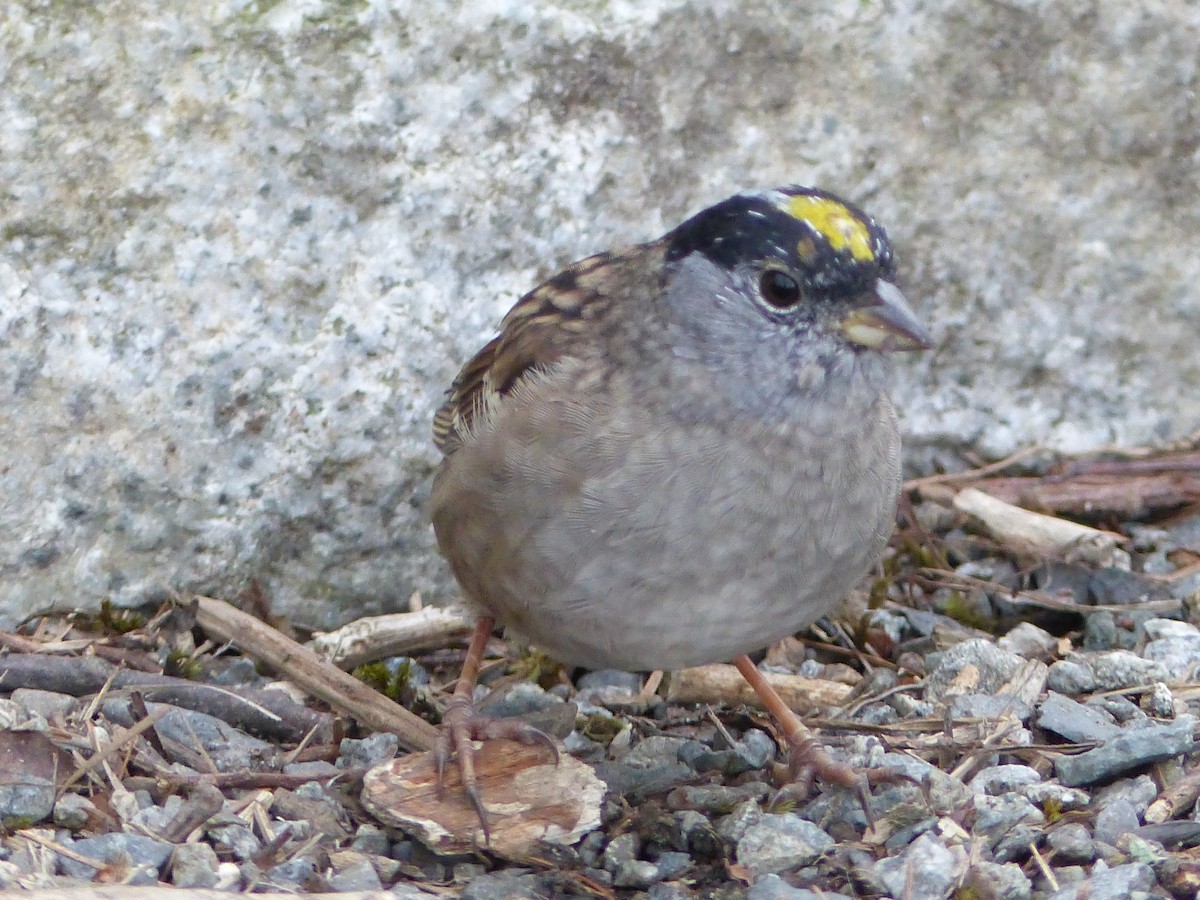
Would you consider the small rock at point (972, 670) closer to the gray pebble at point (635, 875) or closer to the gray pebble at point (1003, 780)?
the gray pebble at point (1003, 780)

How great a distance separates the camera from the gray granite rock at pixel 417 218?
4012 mm

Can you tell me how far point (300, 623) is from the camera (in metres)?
4.31

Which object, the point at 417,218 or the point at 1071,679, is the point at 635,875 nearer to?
the point at 1071,679

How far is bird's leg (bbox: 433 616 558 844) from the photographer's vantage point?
3301 millimetres

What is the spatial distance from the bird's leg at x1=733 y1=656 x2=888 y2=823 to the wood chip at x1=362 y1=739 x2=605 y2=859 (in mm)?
551

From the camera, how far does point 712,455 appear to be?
3.24 metres

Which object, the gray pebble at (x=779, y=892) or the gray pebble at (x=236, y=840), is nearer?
the gray pebble at (x=779, y=892)

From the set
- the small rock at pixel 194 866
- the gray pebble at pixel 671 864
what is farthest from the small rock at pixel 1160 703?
the small rock at pixel 194 866

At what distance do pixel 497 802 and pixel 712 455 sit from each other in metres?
0.86

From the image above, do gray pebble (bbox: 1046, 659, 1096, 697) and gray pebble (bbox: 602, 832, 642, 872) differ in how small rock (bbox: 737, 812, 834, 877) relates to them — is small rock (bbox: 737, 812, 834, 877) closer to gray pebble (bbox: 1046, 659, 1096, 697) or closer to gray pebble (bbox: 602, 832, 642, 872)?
gray pebble (bbox: 602, 832, 642, 872)

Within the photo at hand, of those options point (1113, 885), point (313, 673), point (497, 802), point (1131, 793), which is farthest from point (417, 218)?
point (1113, 885)

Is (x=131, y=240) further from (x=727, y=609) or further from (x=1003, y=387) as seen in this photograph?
(x=1003, y=387)

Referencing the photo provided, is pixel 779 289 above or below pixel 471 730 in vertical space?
above

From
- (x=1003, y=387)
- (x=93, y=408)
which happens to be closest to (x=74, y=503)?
(x=93, y=408)
